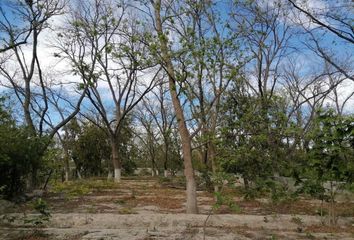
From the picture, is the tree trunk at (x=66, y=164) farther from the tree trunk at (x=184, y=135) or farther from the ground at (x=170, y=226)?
the tree trunk at (x=184, y=135)

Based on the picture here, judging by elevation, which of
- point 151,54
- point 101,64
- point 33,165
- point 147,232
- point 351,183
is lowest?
point 147,232

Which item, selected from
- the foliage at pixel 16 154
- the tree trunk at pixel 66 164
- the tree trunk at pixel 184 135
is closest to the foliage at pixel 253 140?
the tree trunk at pixel 184 135

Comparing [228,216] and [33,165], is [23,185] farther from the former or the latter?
[228,216]

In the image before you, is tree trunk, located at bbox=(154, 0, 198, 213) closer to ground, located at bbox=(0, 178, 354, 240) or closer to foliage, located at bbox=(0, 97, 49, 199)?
ground, located at bbox=(0, 178, 354, 240)

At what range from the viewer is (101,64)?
28.3 m

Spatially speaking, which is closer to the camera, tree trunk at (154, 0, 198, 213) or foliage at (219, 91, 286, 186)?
tree trunk at (154, 0, 198, 213)

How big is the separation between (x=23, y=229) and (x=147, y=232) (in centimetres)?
292

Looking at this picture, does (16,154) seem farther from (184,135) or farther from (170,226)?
(170,226)


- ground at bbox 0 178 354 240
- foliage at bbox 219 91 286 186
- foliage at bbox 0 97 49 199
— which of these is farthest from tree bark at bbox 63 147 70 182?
ground at bbox 0 178 354 240

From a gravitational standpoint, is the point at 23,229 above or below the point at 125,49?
below

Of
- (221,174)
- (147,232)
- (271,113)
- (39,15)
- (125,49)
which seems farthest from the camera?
(39,15)

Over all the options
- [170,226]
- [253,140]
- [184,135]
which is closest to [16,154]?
[184,135]

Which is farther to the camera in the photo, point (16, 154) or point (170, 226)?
point (16, 154)

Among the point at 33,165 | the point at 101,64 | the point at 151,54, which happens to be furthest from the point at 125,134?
the point at 151,54
